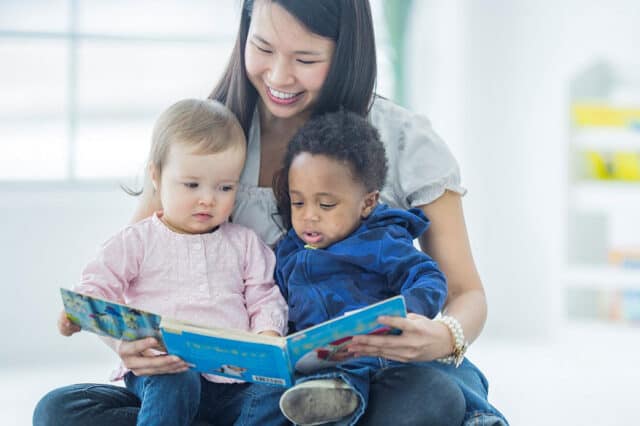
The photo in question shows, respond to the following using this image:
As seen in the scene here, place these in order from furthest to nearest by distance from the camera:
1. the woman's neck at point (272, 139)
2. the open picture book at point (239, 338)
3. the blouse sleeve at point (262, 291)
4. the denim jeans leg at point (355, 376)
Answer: the woman's neck at point (272, 139)
the blouse sleeve at point (262, 291)
the denim jeans leg at point (355, 376)
the open picture book at point (239, 338)

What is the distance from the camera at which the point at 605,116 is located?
3.74 meters

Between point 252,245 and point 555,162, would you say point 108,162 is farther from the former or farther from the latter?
point 252,245

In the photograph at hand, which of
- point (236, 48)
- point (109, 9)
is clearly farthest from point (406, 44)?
point (236, 48)

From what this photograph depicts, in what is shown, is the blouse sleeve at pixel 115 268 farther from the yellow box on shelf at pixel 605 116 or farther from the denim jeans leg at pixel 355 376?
the yellow box on shelf at pixel 605 116

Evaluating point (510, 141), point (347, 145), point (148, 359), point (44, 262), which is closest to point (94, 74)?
point (44, 262)

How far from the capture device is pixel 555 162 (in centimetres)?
372

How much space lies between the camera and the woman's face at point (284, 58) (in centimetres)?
159

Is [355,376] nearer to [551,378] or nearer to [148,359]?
[148,359]

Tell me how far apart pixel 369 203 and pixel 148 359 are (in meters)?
0.54

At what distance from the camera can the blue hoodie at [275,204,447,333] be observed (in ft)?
4.78

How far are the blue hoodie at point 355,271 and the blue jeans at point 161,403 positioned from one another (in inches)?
7.1

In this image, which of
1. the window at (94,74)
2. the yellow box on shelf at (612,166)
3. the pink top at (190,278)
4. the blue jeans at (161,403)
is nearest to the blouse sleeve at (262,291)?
the pink top at (190,278)

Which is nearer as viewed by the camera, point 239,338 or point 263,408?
point 239,338

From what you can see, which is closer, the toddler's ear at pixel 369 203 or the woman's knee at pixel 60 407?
the woman's knee at pixel 60 407
